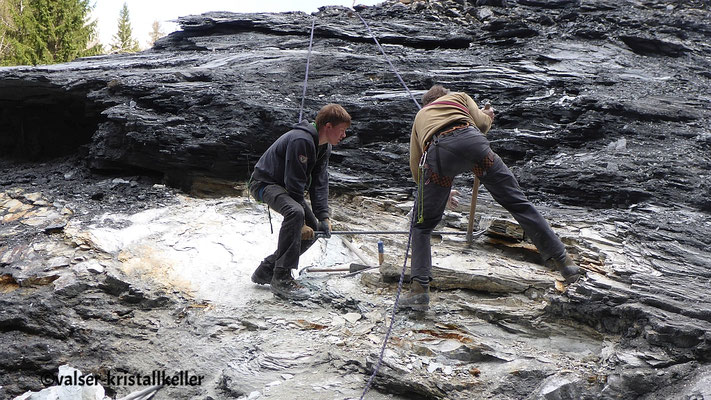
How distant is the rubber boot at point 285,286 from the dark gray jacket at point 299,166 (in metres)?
0.75

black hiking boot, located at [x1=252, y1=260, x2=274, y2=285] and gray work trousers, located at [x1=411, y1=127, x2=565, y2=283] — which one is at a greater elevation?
gray work trousers, located at [x1=411, y1=127, x2=565, y2=283]

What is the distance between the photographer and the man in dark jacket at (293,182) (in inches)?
196

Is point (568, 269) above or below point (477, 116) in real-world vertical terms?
below

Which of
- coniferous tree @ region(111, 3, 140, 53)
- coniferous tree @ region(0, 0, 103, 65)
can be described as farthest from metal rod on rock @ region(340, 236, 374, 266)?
coniferous tree @ region(111, 3, 140, 53)

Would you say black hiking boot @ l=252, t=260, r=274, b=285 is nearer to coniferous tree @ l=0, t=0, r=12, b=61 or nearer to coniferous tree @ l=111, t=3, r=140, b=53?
coniferous tree @ l=0, t=0, r=12, b=61

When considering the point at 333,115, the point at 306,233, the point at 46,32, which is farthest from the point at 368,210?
the point at 46,32

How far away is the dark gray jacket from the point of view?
4988 millimetres

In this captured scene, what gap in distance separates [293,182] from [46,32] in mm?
21115

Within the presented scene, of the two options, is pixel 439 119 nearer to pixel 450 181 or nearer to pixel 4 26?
pixel 450 181

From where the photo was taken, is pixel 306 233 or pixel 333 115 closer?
pixel 333 115

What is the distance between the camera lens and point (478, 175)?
182 inches

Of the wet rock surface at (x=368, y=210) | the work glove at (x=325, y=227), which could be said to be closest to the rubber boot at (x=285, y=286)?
the wet rock surface at (x=368, y=210)

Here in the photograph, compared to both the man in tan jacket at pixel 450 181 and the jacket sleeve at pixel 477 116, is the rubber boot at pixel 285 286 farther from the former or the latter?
the jacket sleeve at pixel 477 116

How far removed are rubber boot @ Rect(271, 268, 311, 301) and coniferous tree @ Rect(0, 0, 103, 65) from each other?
20.5 meters
